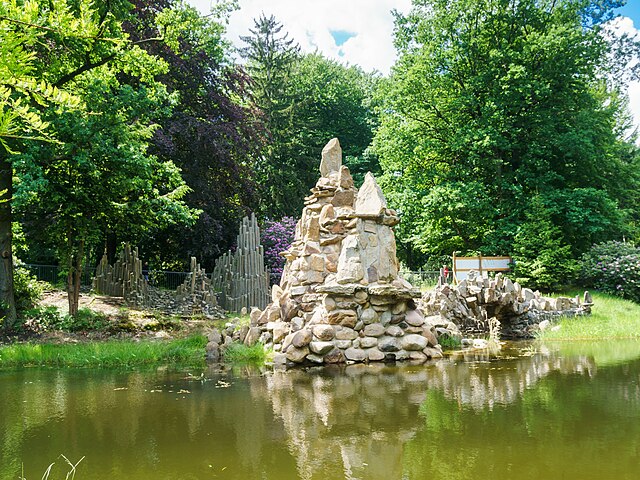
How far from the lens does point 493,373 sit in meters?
6.90

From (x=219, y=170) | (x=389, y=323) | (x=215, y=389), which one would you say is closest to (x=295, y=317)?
(x=389, y=323)

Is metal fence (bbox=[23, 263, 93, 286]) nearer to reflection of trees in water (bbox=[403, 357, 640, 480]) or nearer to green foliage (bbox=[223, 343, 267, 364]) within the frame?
green foliage (bbox=[223, 343, 267, 364])

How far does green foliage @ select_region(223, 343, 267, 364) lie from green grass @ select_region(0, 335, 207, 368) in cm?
48

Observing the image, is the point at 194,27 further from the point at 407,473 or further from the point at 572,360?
the point at 407,473

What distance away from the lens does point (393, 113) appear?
23.3 meters

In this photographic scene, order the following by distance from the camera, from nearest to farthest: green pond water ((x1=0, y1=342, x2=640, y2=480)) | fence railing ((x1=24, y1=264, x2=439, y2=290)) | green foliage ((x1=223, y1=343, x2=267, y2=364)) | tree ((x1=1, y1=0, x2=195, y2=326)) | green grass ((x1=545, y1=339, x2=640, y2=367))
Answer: green pond water ((x1=0, y1=342, x2=640, y2=480)) → green grass ((x1=545, y1=339, x2=640, y2=367)) → green foliage ((x1=223, y1=343, x2=267, y2=364)) → tree ((x1=1, y1=0, x2=195, y2=326)) → fence railing ((x1=24, y1=264, x2=439, y2=290))

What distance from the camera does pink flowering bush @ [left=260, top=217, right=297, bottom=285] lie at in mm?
19688

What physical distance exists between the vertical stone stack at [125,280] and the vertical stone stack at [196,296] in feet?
3.60

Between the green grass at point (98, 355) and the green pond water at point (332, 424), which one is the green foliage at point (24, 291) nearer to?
the green grass at point (98, 355)

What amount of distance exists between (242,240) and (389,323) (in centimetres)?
728

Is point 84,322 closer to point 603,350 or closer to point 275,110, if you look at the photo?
point 603,350

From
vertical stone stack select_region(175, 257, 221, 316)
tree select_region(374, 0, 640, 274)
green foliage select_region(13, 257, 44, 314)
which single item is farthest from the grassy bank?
green foliage select_region(13, 257, 44, 314)

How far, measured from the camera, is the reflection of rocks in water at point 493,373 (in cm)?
539

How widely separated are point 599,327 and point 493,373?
22.8 ft
